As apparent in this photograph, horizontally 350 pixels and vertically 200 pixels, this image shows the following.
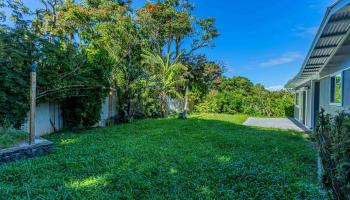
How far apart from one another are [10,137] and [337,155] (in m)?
6.13

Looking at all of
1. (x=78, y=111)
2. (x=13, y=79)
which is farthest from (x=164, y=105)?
(x=13, y=79)

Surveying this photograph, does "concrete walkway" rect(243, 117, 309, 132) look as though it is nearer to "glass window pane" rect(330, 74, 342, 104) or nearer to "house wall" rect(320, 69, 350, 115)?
"house wall" rect(320, 69, 350, 115)

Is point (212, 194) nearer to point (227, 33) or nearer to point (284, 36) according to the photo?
point (284, 36)

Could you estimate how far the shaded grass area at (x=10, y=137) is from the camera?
176 inches

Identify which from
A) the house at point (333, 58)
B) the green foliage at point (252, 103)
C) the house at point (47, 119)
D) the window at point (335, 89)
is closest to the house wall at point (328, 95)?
the house at point (333, 58)

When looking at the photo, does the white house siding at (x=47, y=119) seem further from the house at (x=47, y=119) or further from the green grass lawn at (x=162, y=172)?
the green grass lawn at (x=162, y=172)

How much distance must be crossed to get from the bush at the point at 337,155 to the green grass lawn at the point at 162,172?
27 centimetres

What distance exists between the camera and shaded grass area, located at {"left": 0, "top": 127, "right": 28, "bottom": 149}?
14.7 ft

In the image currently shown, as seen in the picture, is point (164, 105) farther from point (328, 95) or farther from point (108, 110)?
point (328, 95)

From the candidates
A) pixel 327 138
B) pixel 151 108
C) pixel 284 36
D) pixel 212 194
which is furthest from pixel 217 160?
pixel 284 36

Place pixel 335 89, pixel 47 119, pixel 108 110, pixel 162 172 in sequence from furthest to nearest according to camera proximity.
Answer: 1. pixel 108 110
2. pixel 47 119
3. pixel 335 89
4. pixel 162 172

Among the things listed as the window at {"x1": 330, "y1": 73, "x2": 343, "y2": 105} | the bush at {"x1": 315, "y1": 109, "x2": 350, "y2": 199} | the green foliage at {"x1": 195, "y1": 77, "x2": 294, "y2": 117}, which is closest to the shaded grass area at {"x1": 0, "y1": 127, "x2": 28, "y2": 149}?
the bush at {"x1": 315, "y1": 109, "x2": 350, "y2": 199}

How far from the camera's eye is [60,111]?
8.02m

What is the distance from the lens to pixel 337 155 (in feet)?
7.75
